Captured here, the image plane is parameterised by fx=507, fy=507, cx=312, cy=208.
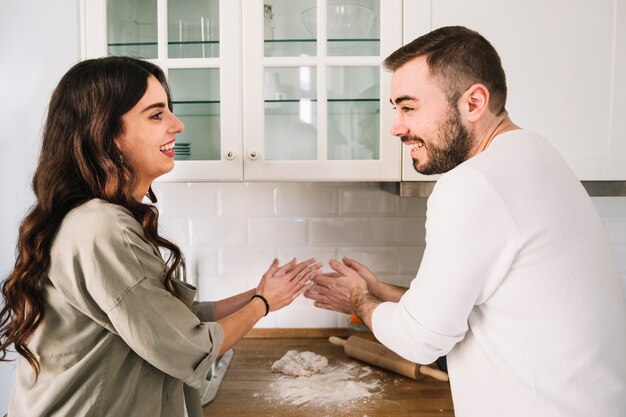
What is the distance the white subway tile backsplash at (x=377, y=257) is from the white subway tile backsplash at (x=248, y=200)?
0.33 metres

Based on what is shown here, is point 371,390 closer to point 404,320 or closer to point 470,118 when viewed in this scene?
point 404,320

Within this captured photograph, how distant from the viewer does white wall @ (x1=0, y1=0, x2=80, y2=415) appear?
1626 mm

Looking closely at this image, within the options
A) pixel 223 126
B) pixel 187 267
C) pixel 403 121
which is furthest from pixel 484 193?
pixel 187 267

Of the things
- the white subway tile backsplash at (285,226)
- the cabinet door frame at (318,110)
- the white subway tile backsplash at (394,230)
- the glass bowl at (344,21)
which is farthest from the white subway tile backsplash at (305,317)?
the glass bowl at (344,21)

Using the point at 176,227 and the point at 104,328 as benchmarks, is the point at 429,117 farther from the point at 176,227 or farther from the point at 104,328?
the point at 176,227

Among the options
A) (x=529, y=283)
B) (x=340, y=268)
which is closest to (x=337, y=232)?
(x=340, y=268)

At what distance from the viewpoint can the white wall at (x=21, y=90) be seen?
1.63 m

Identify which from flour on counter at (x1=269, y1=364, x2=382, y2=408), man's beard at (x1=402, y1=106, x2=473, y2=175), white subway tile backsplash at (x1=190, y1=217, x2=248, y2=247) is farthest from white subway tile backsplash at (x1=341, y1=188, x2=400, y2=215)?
man's beard at (x1=402, y1=106, x2=473, y2=175)

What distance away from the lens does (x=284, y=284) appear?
1.42 m

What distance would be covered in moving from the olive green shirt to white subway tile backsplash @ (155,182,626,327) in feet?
3.03

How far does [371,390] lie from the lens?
1.48m

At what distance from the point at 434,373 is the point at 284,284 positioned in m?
0.55

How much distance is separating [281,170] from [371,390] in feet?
2.29

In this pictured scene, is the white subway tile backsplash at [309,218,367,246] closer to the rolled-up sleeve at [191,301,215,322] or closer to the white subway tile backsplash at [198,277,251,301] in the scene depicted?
the white subway tile backsplash at [198,277,251,301]
